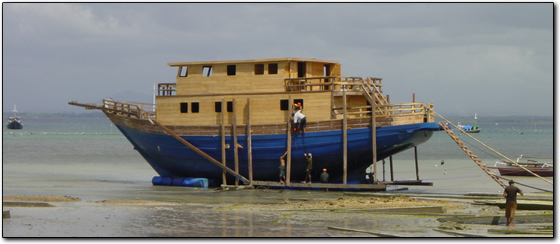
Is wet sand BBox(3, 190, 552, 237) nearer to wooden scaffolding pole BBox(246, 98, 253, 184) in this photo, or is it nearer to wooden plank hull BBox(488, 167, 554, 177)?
wooden scaffolding pole BBox(246, 98, 253, 184)

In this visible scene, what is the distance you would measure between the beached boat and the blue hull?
40mm

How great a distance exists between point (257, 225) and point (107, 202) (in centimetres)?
702

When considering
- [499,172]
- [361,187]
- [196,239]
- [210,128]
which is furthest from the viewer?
[499,172]

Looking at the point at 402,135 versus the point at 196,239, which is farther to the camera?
the point at 402,135

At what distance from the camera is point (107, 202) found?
2467cm

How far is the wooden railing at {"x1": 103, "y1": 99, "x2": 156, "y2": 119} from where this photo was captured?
107 ft

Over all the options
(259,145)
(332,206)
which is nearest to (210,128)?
(259,145)

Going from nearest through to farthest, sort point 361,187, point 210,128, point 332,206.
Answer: point 332,206 < point 361,187 < point 210,128

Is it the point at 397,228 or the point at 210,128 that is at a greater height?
the point at 210,128

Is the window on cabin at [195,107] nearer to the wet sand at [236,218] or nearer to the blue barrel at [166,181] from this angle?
the blue barrel at [166,181]

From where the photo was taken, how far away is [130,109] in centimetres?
3309

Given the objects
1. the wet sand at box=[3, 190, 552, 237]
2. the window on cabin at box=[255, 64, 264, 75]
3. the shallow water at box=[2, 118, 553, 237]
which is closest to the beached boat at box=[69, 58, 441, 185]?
the window on cabin at box=[255, 64, 264, 75]

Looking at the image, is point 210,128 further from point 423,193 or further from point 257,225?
point 257,225

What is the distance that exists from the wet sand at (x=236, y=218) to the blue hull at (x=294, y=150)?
11.2ft
